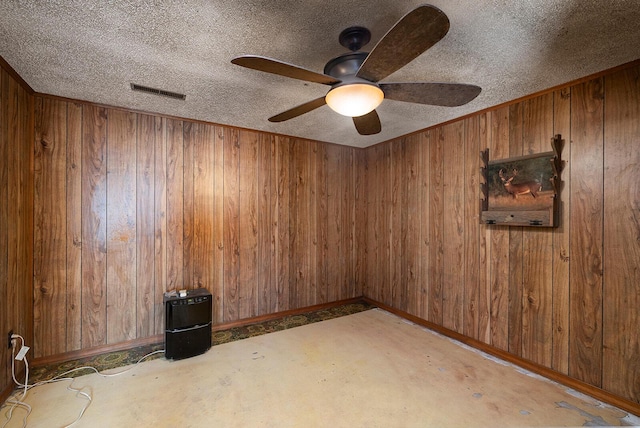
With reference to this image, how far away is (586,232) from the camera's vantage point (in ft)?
7.02

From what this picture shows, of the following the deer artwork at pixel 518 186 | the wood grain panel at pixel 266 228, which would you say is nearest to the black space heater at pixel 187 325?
the wood grain panel at pixel 266 228

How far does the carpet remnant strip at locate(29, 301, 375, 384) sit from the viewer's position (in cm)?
239

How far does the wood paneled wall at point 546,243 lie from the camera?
1.97 meters

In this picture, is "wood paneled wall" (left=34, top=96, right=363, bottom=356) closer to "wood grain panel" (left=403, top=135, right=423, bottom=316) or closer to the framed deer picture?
"wood grain panel" (left=403, top=135, right=423, bottom=316)

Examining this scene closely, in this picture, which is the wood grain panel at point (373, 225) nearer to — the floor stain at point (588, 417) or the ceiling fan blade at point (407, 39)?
the floor stain at point (588, 417)

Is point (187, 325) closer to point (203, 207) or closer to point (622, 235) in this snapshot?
point (203, 207)

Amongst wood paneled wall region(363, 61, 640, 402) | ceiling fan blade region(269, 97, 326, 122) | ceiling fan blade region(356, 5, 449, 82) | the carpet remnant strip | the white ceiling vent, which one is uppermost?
the white ceiling vent

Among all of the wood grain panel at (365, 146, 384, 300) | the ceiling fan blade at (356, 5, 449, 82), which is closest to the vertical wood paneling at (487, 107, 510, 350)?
the wood grain panel at (365, 146, 384, 300)

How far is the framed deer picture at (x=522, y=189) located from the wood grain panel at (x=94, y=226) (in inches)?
147

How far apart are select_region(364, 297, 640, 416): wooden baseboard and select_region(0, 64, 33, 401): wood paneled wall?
3.80m

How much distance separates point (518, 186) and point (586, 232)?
0.59 metres

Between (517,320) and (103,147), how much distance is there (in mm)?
4225

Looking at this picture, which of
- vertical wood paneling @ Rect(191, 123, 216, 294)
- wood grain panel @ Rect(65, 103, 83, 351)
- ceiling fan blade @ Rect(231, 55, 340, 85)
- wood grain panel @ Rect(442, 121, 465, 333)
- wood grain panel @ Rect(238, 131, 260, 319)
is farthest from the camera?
wood grain panel @ Rect(238, 131, 260, 319)

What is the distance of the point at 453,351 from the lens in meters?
2.75
